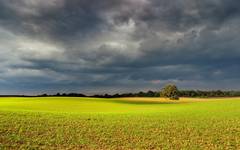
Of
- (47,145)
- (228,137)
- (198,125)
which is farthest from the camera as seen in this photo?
(198,125)

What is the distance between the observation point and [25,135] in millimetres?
22578

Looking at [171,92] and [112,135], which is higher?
[171,92]

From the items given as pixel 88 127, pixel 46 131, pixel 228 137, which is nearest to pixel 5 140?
pixel 46 131

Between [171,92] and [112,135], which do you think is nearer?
[112,135]

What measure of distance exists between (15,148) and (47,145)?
84.4 inches

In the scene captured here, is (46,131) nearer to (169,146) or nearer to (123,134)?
(123,134)

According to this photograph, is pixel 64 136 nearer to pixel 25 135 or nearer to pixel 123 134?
pixel 25 135

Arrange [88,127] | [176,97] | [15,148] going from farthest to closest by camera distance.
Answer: [176,97] < [88,127] < [15,148]

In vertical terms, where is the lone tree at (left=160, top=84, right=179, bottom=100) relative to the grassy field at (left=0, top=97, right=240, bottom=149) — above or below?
above

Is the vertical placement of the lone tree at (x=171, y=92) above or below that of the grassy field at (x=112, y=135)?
above

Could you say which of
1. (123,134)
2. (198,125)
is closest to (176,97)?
(198,125)

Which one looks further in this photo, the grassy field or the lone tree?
the lone tree

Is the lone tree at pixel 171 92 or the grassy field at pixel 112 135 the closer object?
the grassy field at pixel 112 135

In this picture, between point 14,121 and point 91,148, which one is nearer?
point 91,148
